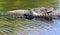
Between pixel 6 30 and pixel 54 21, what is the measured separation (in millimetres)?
766

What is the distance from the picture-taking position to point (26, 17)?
277cm

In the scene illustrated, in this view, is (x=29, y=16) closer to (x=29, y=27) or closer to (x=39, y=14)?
→ (x=39, y=14)

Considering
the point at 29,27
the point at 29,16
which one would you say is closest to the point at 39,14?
the point at 29,16

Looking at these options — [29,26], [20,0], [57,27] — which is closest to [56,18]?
[57,27]

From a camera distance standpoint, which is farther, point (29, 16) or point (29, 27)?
point (29, 16)

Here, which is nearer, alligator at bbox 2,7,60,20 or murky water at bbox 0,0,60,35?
murky water at bbox 0,0,60,35

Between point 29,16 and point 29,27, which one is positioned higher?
point 29,16

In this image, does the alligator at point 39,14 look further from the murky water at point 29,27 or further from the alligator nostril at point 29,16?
the murky water at point 29,27

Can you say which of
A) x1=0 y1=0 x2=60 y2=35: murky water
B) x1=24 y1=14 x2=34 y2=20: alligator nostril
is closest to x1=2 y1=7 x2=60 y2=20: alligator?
x1=24 y1=14 x2=34 y2=20: alligator nostril

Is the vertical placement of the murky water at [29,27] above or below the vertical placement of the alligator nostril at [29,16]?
below

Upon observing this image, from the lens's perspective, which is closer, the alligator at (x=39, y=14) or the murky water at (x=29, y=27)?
the murky water at (x=29, y=27)

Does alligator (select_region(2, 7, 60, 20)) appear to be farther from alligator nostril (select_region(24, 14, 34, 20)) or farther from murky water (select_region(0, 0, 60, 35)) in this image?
murky water (select_region(0, 0, 60, 35))

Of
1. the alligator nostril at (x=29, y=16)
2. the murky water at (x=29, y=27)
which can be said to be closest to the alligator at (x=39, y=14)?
the alligator nostril at (x=29, y=16)

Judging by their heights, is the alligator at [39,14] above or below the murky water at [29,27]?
above
